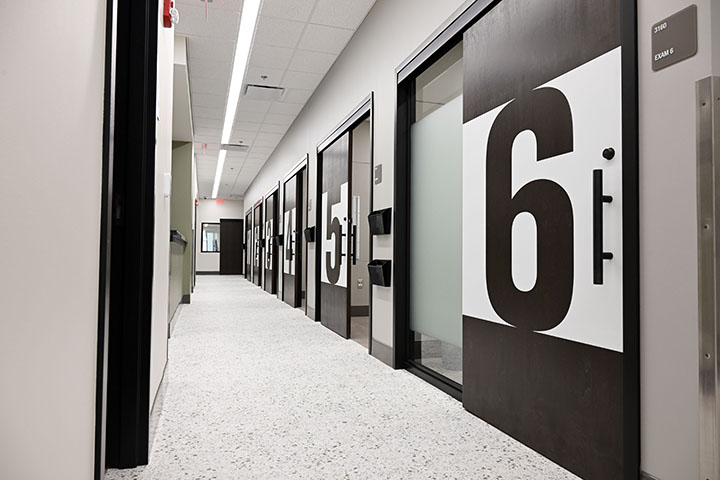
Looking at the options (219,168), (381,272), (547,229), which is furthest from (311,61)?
(219,168)

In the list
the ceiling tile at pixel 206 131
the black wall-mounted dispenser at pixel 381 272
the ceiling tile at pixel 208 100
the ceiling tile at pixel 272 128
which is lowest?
the black wall-mounted dispenser at pixel 381 272

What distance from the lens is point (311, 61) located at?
5848mm

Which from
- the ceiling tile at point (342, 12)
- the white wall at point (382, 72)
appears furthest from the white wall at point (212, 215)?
the ceiling tile at point (342, 12)

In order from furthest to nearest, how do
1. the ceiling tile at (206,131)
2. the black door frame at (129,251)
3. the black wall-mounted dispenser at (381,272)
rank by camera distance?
the ceiling tile at (206,131) → the black wall-mounted dispenser at (381,272) → the black door frame at (129,251)

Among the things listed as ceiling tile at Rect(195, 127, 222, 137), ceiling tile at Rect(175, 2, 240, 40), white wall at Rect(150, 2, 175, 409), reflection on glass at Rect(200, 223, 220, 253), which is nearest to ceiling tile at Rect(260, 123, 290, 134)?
ceiling tile at Rect(195, 127, 222, 137)

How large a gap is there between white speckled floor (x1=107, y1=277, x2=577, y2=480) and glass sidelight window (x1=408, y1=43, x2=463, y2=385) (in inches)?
13.0

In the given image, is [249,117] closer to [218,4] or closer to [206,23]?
[206,23]

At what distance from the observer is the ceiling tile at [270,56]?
214 inches

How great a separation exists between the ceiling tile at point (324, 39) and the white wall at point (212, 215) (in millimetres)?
15725

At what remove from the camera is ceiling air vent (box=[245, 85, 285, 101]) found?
6.66 m

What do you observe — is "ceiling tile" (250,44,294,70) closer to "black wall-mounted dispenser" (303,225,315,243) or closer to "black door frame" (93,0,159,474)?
"black wall-mounted dispenser" (303,225,315,243)

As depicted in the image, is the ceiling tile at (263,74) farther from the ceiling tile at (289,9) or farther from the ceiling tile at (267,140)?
the ceiling tile at (267,140)

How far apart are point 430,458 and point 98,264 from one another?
4.89 ft

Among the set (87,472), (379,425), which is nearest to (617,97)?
(379,425)
